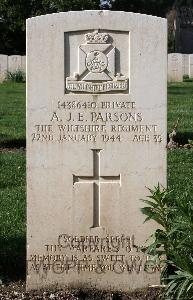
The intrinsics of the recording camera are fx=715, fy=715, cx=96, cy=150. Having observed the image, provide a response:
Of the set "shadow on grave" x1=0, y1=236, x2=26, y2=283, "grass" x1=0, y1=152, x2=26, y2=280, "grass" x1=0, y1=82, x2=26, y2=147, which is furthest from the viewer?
"grass" x1=0, y1=82, x2=26, y2=147

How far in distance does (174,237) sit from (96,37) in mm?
1641

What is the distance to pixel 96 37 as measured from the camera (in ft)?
18.0

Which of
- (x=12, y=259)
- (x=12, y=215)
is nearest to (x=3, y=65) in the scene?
(x=12, y=215)

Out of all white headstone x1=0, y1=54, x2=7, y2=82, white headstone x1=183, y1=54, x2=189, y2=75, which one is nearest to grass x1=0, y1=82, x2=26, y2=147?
white headstone x1=0, y1=54, x2=7, y2=82

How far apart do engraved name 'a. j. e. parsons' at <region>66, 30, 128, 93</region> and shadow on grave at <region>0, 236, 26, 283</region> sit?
5.35 feet

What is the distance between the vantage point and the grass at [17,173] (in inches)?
255

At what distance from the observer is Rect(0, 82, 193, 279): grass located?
6.48 metres

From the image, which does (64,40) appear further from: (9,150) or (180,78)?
(180,78)

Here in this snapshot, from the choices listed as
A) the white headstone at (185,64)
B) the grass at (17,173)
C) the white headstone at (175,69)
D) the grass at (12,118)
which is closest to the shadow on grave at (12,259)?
the grass at (17,173)

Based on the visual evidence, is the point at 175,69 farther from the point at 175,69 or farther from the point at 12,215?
the point at 12,215

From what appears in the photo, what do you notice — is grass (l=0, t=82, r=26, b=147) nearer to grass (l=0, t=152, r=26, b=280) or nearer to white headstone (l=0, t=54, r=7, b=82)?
grass (l=0, t=152, r=26, b=280)

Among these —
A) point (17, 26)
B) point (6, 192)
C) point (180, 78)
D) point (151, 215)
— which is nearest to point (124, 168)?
point (151, 215)

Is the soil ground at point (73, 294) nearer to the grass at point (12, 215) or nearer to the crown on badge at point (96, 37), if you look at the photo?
the grass at point (12, 215)

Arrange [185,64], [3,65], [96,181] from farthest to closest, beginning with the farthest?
[185,64] → [3,65] → [96,181]
